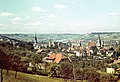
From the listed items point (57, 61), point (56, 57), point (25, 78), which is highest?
point (56, 57)

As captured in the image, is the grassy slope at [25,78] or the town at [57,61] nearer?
the grassy slope at [25,78]

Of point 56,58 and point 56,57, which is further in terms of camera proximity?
point 56,57

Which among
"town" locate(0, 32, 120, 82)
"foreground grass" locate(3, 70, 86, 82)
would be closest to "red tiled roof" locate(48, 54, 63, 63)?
"town" locate(0, 32, 120, 82)

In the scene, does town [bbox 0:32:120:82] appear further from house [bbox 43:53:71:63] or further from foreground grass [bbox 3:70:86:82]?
foreground grass [bbox 3:70:86:82]

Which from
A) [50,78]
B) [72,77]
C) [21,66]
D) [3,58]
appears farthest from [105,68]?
[3,58]

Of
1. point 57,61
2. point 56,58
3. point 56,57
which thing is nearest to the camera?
point 57,61

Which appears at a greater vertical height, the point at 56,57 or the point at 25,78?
the point at 56,57

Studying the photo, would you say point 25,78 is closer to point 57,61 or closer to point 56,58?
point 57,61

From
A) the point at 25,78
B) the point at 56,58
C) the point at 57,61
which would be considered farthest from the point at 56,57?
the point at 25,78

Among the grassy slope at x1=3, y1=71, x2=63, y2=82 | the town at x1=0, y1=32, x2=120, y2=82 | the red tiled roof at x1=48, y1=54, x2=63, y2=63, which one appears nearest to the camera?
the grassy slope at x1=3, y1=71, x2=63, y2=82

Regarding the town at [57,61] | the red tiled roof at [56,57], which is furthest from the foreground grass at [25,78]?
the red tiled roof at [56,57]

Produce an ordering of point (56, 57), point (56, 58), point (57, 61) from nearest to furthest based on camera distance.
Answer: point (57, 61) < point (56, 58) < point (56, 57)

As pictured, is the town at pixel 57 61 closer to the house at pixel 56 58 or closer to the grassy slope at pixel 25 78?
the house at pixel 56 58

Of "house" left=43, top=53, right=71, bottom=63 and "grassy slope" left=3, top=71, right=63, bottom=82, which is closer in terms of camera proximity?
"grassy slope" left=3, top=71, right=63, bottom=82
